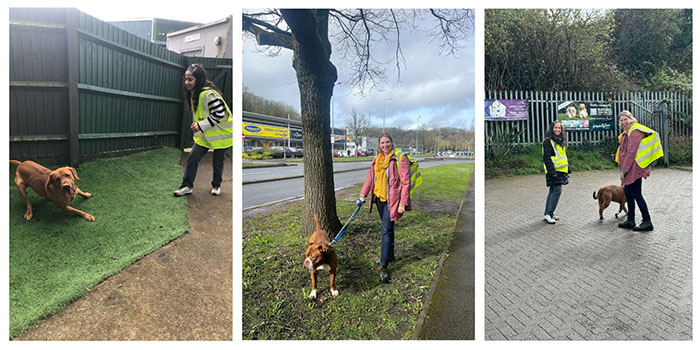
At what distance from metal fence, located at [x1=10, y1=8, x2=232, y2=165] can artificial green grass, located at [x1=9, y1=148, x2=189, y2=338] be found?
0.52 feet

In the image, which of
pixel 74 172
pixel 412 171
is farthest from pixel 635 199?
pixel 74 172

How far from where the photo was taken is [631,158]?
6.87ft

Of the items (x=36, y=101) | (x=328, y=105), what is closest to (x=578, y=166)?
(x=328, y=105)

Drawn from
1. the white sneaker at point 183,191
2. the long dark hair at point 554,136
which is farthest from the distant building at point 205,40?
the long dark hair at point 554,136

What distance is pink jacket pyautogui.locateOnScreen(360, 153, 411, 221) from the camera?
5.19 ft

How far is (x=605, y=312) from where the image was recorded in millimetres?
1679

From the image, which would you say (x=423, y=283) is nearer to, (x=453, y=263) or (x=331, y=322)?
(x=453, y=263)

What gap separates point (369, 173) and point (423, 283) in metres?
0.66

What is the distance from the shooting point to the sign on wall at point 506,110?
262 cm

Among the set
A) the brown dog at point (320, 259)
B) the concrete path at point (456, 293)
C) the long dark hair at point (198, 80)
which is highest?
the long dark hair at point (198, 80)

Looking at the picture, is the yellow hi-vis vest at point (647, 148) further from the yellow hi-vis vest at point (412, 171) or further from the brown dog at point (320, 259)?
the brown dog at point (320, 259)

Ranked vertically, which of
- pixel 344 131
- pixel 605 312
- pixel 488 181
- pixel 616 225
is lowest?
pixel 605 312

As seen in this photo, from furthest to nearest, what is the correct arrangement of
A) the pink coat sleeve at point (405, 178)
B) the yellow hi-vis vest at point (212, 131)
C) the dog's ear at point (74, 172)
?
the yellow hi-vis vest at point (212, 131) → the dog's ear at point (74, 172) → the pink coat sleeve at point (405, 178)

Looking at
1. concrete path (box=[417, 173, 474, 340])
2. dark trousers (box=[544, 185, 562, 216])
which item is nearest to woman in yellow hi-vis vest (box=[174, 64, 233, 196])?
concrete path (box=[417, 173, 474, 340])
